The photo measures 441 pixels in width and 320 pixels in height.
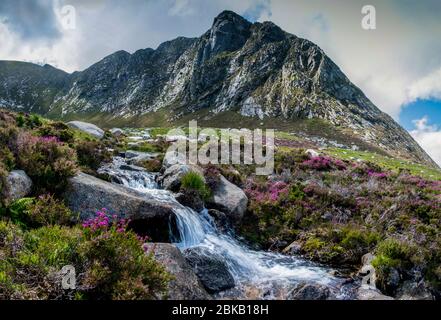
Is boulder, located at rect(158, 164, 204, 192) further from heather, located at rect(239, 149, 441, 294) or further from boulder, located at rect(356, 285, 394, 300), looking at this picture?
boulder, located at rect(356, 285, 394, 300)

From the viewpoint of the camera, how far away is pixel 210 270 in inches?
456

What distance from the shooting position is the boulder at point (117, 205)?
40.1 feet

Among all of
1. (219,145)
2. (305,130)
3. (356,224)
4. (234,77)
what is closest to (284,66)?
(234,77)

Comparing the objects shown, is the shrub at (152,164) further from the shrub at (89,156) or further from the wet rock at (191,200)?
the wet rock at (191,200)

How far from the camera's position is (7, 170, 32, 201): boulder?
10.6m

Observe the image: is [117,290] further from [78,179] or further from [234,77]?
[234,77]

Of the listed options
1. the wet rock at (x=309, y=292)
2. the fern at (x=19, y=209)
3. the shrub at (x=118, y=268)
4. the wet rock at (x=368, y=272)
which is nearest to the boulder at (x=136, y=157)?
the fern at (x=19, y=209)

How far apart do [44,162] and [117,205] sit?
3197 millimetres

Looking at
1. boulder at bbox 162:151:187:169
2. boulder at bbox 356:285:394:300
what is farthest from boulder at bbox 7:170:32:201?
boulder at bbox 356:285:394:300

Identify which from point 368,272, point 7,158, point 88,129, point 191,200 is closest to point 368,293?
point 368,272

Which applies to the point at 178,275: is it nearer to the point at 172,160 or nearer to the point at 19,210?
the point at 19,210

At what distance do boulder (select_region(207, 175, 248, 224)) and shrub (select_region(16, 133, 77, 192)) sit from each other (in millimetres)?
7654
